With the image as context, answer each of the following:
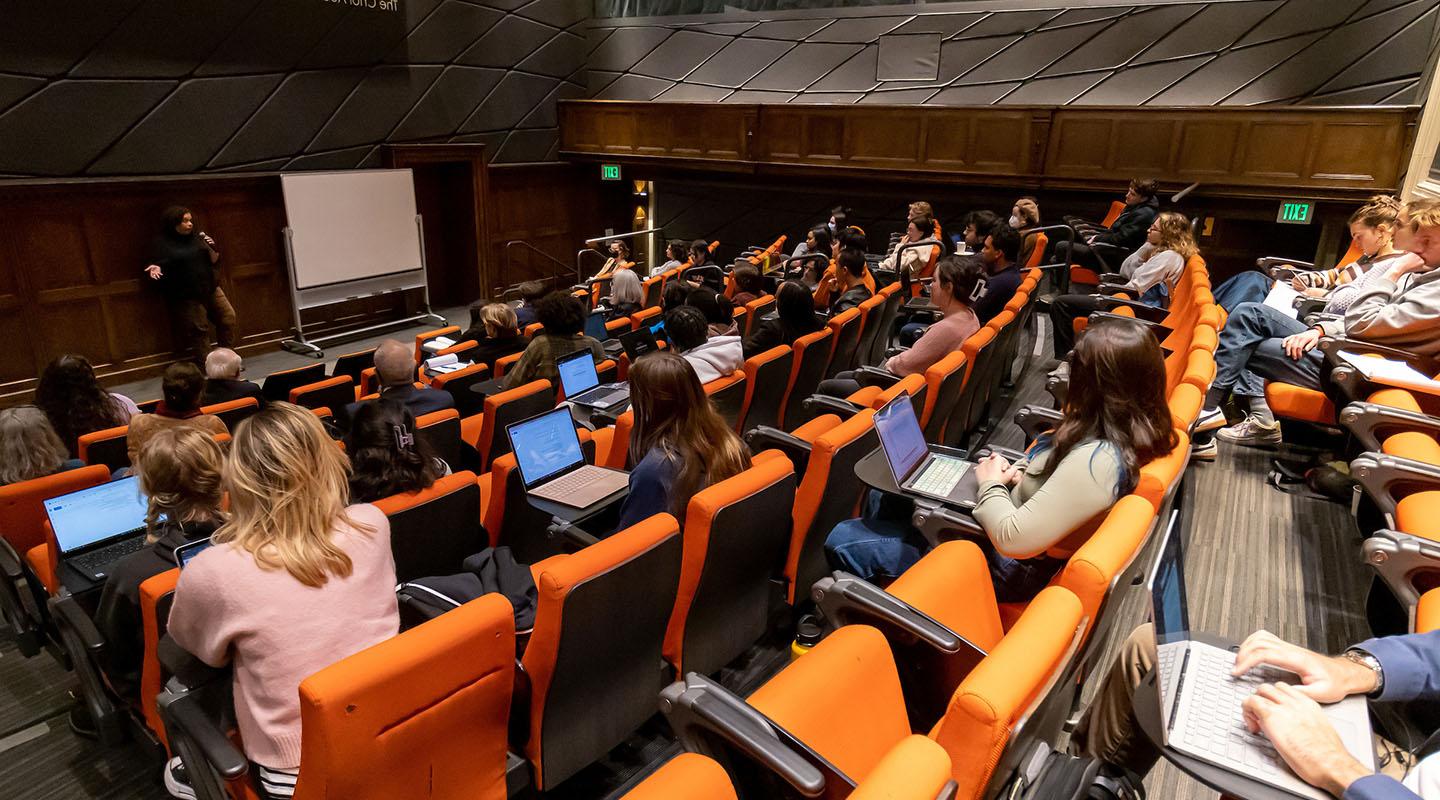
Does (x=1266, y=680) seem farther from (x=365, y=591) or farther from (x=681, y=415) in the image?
(x=365, y=591)

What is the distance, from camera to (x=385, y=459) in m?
2.26

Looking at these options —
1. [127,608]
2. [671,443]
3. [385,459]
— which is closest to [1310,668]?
[671,443]

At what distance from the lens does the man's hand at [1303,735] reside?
114cm

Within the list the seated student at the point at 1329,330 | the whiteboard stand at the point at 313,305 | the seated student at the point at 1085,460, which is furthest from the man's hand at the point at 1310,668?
the whiteboard stand at the point at 313,305

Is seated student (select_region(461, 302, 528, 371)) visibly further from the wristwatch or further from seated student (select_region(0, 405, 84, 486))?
the wristwatch

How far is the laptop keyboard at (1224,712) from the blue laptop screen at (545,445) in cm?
203

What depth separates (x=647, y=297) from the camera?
27.0 ft

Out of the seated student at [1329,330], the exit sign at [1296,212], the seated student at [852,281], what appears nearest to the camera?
the seated student at [1329,330]

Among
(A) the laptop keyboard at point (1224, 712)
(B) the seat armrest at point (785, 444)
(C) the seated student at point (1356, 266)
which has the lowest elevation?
(B) the seat armrest at point (785, 444)

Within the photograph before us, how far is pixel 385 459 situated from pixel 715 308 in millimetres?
2331

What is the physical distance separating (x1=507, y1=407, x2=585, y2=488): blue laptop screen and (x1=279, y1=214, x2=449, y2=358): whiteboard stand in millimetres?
6170

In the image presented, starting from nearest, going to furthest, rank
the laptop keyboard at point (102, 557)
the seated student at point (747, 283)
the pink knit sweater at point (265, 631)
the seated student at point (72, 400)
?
the pink knit sweater at point (265, 631) → the laptop keyboard at point (102, 557) → the seated student at point (72, 400) → the seated student at point (747, 283)

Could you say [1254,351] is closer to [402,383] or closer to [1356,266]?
[1356,266]

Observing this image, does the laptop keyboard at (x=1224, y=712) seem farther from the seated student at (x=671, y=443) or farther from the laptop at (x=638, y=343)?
the laptop at (x=638, y=343)
